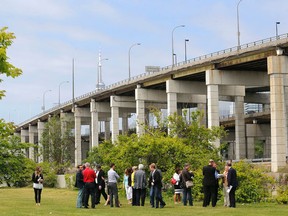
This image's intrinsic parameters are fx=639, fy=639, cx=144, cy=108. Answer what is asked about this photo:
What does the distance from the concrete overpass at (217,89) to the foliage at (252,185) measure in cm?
2293

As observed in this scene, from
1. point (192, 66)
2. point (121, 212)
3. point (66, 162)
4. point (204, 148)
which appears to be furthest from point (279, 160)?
point (66, 162)

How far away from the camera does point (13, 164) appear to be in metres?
60.8

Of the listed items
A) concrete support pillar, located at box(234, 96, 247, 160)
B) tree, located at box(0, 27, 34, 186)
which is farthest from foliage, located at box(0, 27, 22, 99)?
concrete support pillar, located at box(234, 96, 247, 160)

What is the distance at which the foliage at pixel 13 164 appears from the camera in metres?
59.9

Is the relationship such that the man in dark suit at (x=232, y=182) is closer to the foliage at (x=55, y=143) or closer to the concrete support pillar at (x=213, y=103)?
the concrete support pillar at (x=213, y=103)

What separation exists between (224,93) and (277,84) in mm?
15873

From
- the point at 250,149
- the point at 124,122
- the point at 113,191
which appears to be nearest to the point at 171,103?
the point at 250,149

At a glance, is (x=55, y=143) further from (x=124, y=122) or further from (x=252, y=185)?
(x=252, y=185)

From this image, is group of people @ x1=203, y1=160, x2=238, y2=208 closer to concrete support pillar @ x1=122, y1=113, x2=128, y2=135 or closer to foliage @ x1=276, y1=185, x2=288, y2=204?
Answer: foliage @ x1=276, y1=185, x2=288, y2=204

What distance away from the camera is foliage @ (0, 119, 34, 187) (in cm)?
5994

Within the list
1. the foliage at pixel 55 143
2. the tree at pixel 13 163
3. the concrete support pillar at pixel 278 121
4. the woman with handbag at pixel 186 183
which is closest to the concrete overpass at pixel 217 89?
the concrete support pillar at pixel 278 121

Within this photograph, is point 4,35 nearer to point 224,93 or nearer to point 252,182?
point 252,182

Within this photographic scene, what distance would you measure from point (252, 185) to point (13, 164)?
123 ft

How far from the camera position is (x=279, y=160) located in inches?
1998
